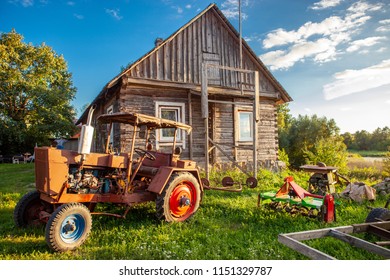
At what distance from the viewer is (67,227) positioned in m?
3.04

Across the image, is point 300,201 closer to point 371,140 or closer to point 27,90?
point 371,140

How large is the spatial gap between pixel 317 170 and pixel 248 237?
304cm

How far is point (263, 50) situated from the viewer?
11.3ft

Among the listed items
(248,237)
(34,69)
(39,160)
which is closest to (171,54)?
(34,69)

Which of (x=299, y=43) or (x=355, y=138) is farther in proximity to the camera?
(x=355, y=138)

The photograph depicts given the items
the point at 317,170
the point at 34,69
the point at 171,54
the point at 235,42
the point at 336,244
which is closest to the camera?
the point at 336,244

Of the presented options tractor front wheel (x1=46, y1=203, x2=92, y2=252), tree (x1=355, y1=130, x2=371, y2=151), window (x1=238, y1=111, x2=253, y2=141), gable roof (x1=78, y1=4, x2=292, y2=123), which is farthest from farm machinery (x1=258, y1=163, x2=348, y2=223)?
gable roof (x1=78, y1=4, x2=292, y2=123)

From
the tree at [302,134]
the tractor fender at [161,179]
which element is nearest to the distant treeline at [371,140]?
the tractor fender at [161,179]

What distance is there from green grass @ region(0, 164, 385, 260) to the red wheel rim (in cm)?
17

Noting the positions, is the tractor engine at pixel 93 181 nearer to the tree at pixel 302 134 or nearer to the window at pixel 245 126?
the window at pixel 245 126

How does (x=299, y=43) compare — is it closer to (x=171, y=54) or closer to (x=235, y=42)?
(x=171, y=54)

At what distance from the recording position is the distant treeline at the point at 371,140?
3.41m

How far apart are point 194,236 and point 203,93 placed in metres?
4.39

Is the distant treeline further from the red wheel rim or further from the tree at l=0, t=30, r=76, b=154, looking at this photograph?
the tree at l=0, t=30, r=76, b=154
